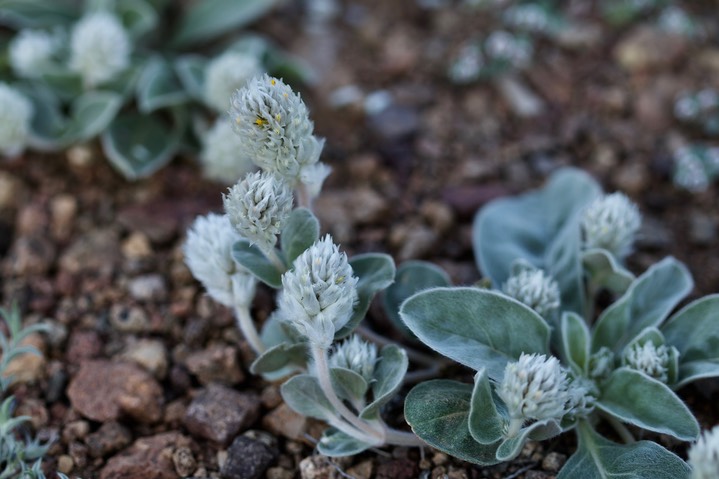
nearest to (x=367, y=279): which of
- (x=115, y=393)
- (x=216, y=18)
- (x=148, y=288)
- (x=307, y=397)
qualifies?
(x=307, y=397)

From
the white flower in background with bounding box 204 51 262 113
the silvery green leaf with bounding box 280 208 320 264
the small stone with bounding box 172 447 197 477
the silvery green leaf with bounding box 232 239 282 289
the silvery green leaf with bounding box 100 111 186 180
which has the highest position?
the white flower in background with bounding box 204 51 262 113

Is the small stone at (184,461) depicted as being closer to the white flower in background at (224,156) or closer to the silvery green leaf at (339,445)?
the silvery green leaf at (339,445)

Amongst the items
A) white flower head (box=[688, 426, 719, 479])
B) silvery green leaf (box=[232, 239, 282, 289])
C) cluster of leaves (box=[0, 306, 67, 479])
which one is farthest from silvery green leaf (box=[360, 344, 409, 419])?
cluster of leaves (box=[0, 306, 67, 479])

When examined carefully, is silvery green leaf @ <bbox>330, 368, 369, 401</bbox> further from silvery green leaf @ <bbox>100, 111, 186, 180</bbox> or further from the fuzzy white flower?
silvery green leaf @ <bbox>100, 111, 186, 180</bbox>

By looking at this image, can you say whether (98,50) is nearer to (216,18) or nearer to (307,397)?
(216,18)

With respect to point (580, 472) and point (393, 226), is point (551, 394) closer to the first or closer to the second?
point (580, 472)

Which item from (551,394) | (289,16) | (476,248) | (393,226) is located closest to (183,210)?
(393,226)

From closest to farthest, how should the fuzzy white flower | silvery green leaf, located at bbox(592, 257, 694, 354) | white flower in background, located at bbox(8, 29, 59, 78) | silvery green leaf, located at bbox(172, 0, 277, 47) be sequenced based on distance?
the fuzzy white flower → silvery green leaf, located at bbox(592, 257, 694, 354) → white flower in background, located at bbox(8, 29, 59, 78) → silvery green leaf, located at bbox(172, 0, 277, 47)
